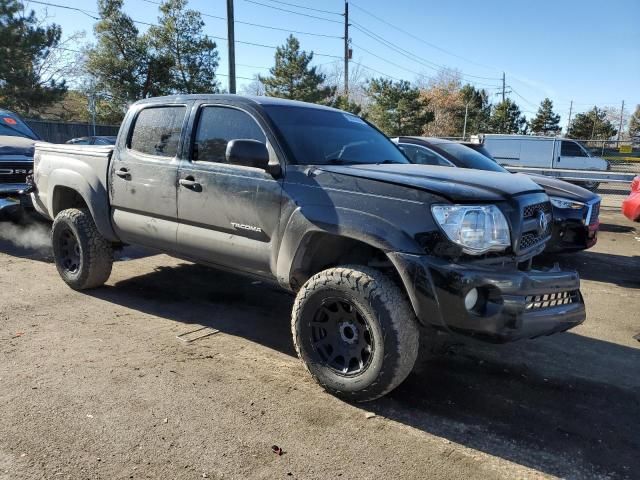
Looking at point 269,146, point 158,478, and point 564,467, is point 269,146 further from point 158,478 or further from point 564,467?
point 564,467

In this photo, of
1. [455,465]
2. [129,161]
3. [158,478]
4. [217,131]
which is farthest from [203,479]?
[129,161]

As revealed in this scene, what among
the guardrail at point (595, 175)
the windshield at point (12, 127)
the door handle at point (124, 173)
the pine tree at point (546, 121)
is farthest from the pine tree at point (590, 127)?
the door handle at point (124, 173)

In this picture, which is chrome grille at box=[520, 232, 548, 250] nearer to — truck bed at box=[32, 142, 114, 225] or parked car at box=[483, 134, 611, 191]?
truck bed at box=[32, 142, 114, 225]

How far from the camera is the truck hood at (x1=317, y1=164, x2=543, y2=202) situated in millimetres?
3033

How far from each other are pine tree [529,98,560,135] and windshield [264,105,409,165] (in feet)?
186

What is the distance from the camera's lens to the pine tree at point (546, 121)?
55719 mm

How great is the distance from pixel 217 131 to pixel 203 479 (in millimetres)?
2627

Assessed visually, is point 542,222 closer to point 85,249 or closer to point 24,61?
point 85,249

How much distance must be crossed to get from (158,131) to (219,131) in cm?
80

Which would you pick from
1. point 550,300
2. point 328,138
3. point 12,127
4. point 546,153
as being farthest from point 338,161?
point 546,153

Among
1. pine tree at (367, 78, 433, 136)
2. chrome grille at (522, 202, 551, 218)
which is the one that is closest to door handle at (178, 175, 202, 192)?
chrome grille at (522, 202, 551, 218)

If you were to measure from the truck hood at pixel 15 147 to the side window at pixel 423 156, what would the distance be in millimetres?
5751

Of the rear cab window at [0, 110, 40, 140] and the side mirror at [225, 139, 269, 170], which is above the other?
the rear cab window at [0, 110, 40, 140]

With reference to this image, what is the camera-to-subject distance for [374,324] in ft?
10.1
